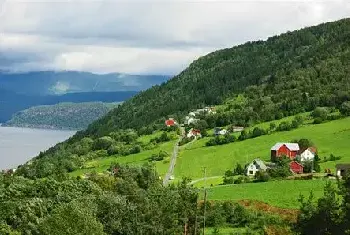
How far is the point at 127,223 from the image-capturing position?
54312 mm

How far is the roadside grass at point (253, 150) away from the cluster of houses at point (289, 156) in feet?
7.15

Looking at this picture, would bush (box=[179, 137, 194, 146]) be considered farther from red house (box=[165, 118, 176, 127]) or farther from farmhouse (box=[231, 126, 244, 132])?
red house (box=[165, 118, 176, 127])

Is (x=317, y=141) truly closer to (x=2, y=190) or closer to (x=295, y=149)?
(x=295, y=149)

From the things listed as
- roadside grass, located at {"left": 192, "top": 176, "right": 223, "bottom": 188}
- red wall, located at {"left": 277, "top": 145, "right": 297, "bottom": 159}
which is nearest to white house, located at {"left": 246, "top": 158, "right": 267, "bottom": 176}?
roadside grass, located at {"left": 192, "top": 176, "right": 223, "bottom": 188}

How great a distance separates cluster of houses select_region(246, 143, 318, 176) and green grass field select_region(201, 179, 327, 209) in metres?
13.9

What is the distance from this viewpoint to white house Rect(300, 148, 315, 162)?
104750mm

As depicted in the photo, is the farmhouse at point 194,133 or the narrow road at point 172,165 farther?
the farmhouse at point 194,133

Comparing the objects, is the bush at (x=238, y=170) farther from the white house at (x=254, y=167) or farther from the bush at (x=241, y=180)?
the bush at (x=241, y=180)

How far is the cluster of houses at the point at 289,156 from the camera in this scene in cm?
9788

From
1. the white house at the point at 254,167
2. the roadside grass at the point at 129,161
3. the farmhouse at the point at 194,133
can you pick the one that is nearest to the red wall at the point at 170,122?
the farmhouse at the point at 194,133

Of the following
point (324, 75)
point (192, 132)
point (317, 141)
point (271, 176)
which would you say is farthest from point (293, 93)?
point (271, 176)

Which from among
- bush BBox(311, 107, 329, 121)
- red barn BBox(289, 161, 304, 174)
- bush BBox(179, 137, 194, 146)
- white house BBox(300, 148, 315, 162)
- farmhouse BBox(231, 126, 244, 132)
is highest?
bush BBox(311, 107, 329, 121)

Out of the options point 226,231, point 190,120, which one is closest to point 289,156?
point 226,231

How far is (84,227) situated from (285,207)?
2709 centimetres
